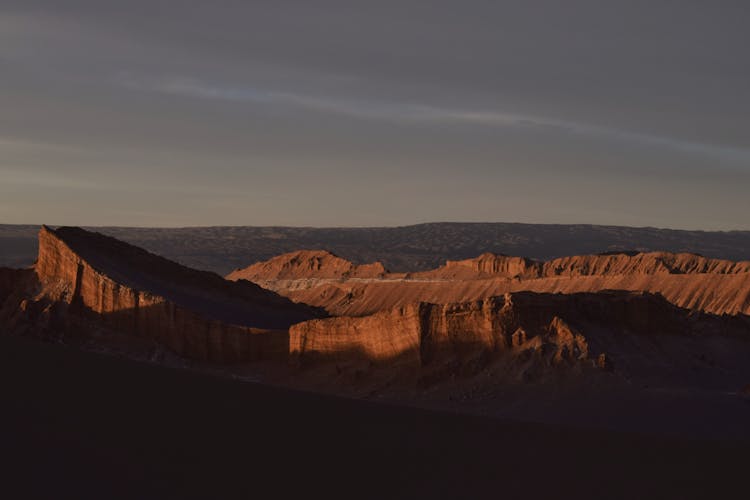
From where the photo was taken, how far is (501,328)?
31531mm

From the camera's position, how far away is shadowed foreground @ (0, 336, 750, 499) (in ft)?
28.2

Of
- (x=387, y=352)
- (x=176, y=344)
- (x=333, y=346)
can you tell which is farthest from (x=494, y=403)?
(x=176, y=344)

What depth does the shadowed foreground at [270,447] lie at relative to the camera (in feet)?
28.2

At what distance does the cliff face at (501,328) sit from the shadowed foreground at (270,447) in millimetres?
18822

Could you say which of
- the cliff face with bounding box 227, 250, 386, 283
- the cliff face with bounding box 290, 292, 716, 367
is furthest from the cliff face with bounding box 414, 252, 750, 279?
the cliff face with bounding box 290, 292, 716, 367

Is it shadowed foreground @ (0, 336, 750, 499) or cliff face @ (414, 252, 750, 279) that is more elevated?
cliff face @ (414, 252, 750, 279)

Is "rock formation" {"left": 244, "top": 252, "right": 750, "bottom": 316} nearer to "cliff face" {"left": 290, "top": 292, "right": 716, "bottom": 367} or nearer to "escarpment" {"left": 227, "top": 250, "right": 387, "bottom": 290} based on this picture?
"escarpment" {"left": 227, "top": 250, "right": 387, "bottom": 290}

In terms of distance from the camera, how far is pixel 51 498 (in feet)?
25.1

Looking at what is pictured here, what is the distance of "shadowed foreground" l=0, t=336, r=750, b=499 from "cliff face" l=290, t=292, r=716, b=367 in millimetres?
18822

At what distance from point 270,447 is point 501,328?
22281 millimetres

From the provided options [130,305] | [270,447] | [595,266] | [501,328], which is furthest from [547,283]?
[270,447]

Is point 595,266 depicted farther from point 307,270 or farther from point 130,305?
point 130,305

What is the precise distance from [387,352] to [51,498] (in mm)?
27390

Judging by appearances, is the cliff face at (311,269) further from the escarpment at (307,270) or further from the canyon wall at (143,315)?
the canyon wall at (143,315)
